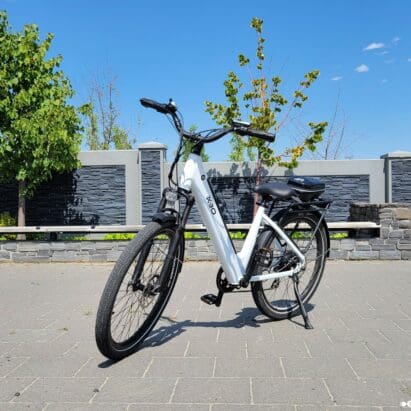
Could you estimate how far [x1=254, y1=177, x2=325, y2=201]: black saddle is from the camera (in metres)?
3.70

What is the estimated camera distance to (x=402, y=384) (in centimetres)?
266

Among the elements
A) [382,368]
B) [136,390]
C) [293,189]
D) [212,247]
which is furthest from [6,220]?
[382,368]

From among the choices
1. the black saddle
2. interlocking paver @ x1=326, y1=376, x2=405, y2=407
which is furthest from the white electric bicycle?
interlocking paver @ x1=326, y1=376, x2=405, y2=407

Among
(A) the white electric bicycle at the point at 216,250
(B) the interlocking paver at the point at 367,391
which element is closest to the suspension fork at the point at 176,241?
(A) the white electric bicycle at the point at 216,250

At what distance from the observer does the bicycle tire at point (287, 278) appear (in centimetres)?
388

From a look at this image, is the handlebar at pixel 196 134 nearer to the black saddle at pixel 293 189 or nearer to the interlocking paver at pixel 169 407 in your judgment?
the black saddle at pixel 293 189

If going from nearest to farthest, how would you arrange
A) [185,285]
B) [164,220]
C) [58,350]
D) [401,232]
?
1. [164,220]
2. [58,350]
3. [185,285]
4. [401,232]

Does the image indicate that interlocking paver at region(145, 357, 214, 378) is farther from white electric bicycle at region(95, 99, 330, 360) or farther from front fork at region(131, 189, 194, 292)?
front fork at region(131, 189, 194, 292)

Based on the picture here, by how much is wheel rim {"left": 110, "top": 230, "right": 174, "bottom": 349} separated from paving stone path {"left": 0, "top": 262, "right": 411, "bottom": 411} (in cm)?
19

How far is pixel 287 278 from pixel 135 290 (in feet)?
5.39

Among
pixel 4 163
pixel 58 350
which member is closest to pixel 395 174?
pixel 4 163

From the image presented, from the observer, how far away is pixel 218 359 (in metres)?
3.12

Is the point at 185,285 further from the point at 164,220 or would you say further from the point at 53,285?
the point at 164,220

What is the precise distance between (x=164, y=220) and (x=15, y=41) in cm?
855
